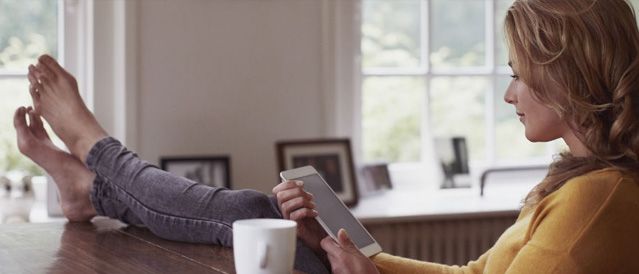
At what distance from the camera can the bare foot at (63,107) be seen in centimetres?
211

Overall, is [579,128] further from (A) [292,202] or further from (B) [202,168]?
(B) [202,168]

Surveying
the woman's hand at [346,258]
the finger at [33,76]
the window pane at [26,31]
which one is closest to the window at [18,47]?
the window pane at [26,31]

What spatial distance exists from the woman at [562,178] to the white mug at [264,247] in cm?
38

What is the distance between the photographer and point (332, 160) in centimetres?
291

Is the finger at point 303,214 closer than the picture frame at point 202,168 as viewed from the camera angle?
Yes

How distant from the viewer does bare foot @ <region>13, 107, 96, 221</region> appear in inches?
79.4

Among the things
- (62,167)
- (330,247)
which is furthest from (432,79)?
(330,247)

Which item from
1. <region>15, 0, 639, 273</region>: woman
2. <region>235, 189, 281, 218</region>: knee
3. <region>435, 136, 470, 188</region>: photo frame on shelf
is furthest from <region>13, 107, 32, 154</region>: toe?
<region>435, 136, 470, 188</region>: photo frame on shelf

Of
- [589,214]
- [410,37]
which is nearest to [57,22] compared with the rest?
[410,37]

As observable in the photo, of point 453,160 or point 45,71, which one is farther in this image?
point 453,160

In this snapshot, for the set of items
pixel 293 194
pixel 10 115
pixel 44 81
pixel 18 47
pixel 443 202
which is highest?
pixel 18 47

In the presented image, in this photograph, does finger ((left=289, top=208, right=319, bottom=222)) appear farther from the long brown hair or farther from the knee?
the long brown hair

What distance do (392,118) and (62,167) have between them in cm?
141

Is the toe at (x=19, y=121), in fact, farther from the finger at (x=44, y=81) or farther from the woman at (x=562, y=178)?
the woman at (x=562, y=178)
